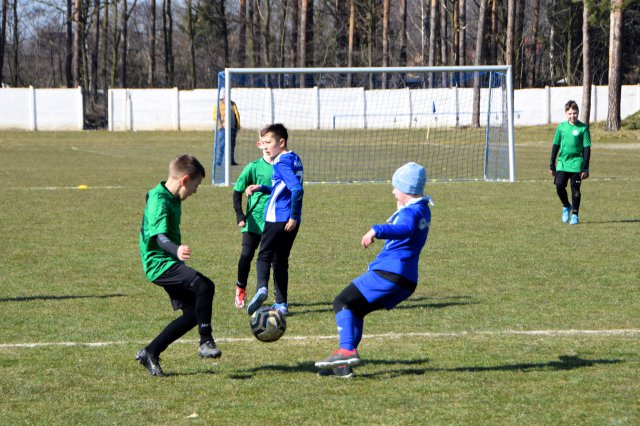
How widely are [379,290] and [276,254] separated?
2497mm

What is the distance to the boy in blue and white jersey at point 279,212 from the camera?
8.24 metres

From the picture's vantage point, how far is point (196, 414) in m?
5.50

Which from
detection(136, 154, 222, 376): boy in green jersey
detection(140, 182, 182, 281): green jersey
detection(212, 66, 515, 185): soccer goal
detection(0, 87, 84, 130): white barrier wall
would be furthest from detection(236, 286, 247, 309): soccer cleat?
detection(0, 87, 84, 130): white barrier wall

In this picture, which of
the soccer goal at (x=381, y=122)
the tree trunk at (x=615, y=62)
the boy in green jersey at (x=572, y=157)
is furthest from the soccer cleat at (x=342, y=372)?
the tree trunk at (x=615, y=62)

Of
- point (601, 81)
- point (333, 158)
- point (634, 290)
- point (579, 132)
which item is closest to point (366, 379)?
point (634, 290)

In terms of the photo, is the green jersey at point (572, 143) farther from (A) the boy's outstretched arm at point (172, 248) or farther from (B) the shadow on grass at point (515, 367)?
(A) the boy's outstretched arm at point (172, 248)

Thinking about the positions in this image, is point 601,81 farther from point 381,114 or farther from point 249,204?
point 249,204

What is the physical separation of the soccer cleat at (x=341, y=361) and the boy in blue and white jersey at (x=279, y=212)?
197 cm

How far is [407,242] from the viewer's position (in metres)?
6.18

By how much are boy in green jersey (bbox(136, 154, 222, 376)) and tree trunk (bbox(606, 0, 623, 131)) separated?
35.4m

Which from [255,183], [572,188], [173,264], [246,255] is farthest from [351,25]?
[173,264]

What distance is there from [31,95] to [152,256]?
50.9 m

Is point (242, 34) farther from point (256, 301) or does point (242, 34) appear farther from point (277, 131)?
point (256, 301)

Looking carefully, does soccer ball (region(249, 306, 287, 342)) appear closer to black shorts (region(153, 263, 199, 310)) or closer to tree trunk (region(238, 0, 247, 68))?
black shorts (region(153, 263, 199, 310))
